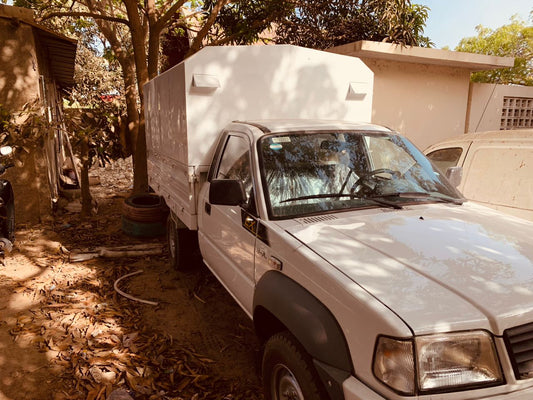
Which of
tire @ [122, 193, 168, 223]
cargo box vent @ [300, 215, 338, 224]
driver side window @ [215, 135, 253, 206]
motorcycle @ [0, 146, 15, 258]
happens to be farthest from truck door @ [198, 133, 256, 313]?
motorcycle @ [0, 146, 15, 258]

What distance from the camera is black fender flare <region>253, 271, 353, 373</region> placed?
6.40 feet

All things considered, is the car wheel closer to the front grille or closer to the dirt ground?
the dirt ground

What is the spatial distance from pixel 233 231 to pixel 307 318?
1.42 metres

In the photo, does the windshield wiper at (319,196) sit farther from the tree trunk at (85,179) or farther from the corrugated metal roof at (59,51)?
the corrugated metal roof at (59,51)

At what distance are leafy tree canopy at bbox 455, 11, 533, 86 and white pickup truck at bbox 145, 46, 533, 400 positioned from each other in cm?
2133

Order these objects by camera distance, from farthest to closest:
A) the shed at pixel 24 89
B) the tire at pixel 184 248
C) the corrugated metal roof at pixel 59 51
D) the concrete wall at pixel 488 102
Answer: the concrete wall at pixel 488 102 < the corrugated metal roof at pixel 59 51 < the shed at pixel 24 89 < the tire at pixel 184 248

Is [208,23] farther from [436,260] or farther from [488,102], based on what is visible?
[436,260]

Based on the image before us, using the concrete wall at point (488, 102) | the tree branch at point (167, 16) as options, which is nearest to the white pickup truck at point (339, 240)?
the tree branch at point (167, 16)

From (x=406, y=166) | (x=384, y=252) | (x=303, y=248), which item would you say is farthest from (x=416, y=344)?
(x=406, y=166)

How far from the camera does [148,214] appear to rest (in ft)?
22.5

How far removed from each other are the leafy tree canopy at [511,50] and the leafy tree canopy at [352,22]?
14.5 m

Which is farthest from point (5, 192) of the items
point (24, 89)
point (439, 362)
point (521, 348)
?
point (521, 348)

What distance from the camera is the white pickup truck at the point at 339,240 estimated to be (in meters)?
1.74

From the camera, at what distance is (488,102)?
33.6ft
